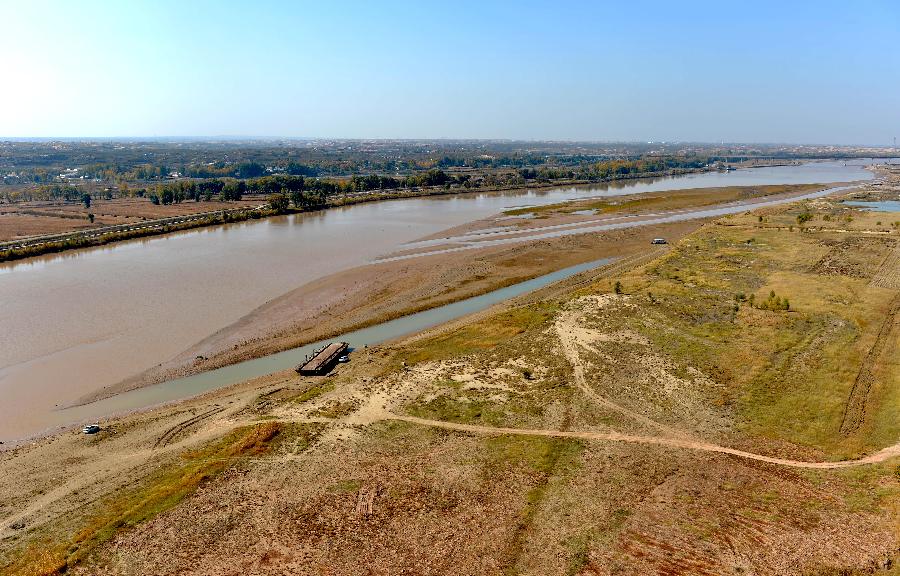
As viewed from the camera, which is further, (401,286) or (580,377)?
(401,286)

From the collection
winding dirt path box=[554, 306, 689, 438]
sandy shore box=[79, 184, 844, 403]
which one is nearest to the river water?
sandy shore box=[79, 184, 844, 403]

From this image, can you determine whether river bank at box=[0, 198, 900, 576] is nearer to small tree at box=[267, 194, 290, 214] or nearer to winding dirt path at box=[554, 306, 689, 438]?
winding dirt path at box=[554, 306, 689, 438]

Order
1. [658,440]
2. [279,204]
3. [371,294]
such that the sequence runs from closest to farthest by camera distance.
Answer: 1. [658,440]
2. [371,294]
3. [279,204]

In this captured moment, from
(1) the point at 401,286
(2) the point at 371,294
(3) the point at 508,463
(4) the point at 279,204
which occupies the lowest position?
(3) the point at 508,463

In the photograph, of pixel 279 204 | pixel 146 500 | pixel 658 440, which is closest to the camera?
pixel 146 500

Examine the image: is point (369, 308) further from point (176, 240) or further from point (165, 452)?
point (176, 240)

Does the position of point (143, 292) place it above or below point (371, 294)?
below

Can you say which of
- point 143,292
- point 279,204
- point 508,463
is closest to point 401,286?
point 143,292

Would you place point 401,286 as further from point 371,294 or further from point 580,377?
point 580,377
